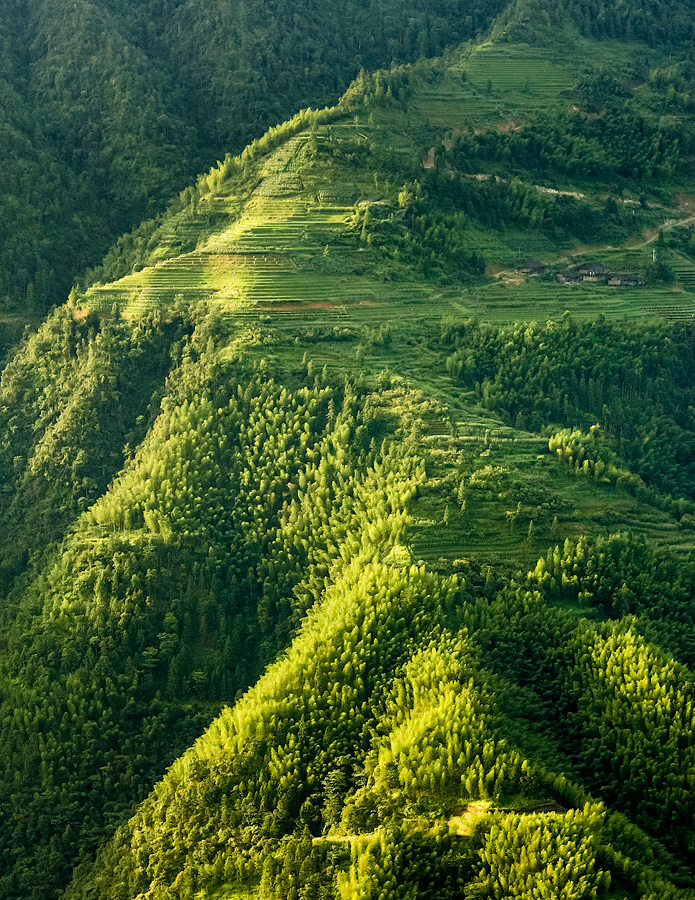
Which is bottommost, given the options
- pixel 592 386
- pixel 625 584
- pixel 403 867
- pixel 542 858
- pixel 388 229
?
pixel 403 867

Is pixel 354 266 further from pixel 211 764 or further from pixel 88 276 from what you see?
pixel 211 764

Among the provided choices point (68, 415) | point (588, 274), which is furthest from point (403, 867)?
point (588, 274)

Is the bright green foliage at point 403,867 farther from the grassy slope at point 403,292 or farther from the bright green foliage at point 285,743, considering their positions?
the grassy slope at point 403,292

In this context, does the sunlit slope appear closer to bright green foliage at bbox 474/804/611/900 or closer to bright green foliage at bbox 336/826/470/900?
bright green foliage at bbox 336/826/470/900

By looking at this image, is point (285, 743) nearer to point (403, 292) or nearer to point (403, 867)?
point (403, 867)

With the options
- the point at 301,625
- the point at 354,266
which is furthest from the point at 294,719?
the point at 354,266

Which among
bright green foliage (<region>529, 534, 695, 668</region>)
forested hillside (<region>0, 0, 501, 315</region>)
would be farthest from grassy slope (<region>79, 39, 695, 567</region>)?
forested hillside (<region>0, 0, 501, 315</region>)
